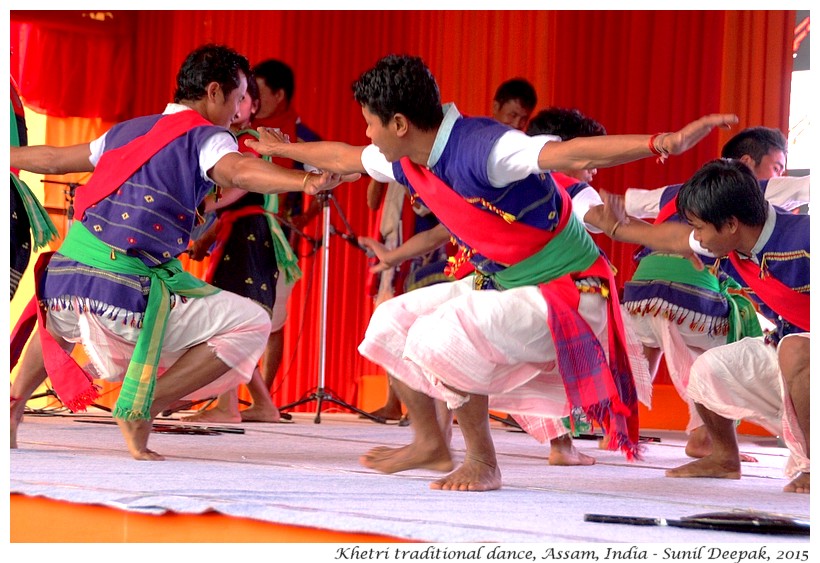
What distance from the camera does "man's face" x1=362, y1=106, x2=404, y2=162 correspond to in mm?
2996

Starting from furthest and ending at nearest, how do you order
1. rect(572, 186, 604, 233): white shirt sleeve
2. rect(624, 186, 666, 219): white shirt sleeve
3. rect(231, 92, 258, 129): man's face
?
1. rect(624, 186, 666, 219): white shirt sleeve
2. rect(231, 92, 258, 129): man's face
3. rect(572, 186, 604, 233): white shirt sleeve

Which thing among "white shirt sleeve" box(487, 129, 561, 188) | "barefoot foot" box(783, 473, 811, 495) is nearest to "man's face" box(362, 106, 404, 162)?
"white shirt sleeve" box(487, 129, 561, 188)

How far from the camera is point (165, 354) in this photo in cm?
358

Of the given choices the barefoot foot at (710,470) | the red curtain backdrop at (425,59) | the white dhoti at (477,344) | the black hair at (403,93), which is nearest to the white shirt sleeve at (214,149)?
the black hair at (403,93)

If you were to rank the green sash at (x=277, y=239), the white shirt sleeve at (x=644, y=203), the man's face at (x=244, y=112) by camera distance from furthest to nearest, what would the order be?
the green sash at (x=277, y=239) < the white shirt sleeve at (x=644, y=203) < the man's face at (x=244, y=112)

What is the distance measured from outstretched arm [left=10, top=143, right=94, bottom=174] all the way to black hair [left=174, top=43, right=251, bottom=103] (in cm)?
38

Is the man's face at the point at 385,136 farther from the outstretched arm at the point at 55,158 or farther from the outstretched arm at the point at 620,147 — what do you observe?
the outstretched arm at the point at 55,158

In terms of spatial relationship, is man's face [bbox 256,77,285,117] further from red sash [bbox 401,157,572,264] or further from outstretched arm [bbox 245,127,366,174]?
red sash [bbox 401,157,572,264]

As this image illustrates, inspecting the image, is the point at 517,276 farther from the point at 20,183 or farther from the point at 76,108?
the point at 76,108

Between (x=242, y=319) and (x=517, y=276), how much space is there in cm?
97

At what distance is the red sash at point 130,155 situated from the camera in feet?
11.4

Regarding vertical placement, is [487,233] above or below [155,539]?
above

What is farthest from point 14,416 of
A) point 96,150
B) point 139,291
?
point 96,150
